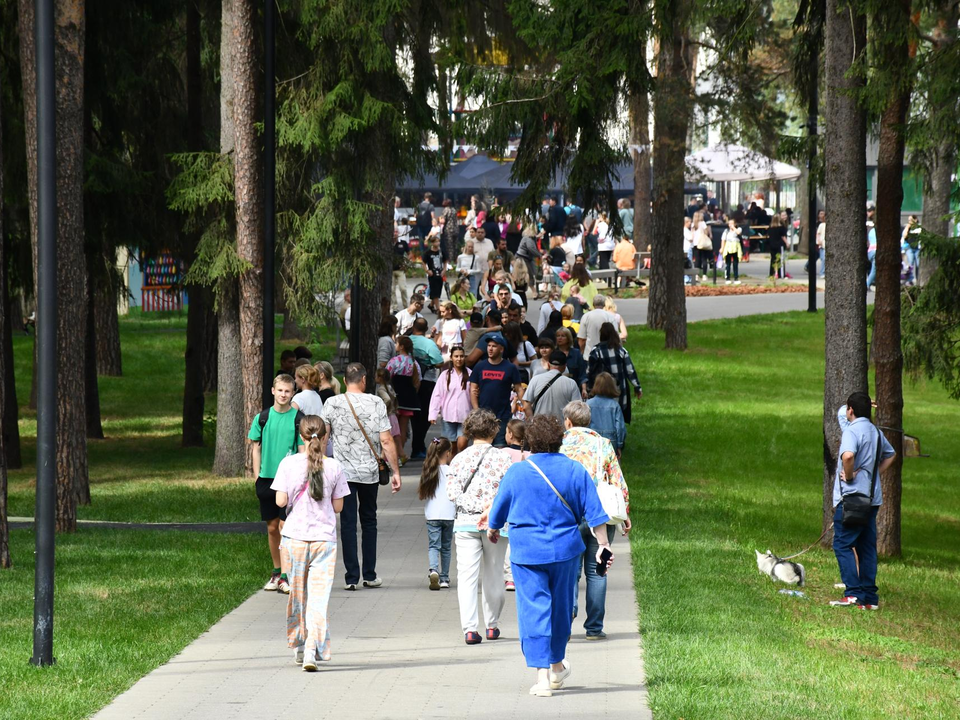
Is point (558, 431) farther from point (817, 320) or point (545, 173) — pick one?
point (817, 320)

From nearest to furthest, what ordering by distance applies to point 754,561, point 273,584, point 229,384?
1. point 273,584
2. point 754,561
3. point 229,384

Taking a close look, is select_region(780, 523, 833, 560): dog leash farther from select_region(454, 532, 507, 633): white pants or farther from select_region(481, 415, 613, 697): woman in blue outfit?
select_region(481, 415, 613, 697): woman in blue outfit

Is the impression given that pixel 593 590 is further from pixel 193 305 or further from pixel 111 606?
pixel 193 305

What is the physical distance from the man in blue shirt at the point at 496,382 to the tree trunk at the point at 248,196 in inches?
124

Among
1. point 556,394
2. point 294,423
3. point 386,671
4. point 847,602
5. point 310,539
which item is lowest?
point 847,602

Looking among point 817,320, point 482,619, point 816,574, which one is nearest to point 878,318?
point 816,574

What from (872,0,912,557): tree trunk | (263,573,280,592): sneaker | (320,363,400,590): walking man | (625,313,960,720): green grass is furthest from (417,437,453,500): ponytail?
(872,0,912,557): tree trunk

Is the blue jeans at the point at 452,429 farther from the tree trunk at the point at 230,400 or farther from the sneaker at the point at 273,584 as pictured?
the sneaker at the point at 273,584

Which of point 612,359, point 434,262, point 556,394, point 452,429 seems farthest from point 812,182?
point 434,262

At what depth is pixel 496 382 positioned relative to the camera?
15.3 meters

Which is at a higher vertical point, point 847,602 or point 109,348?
point 109,348

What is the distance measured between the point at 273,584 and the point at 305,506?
2700 mm

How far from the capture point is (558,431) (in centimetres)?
825

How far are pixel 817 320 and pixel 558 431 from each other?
26889 mm
